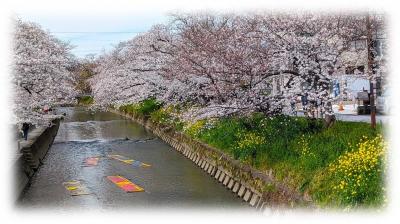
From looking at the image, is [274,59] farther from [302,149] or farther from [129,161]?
[129,161]

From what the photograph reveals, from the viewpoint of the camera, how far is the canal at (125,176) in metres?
16.1

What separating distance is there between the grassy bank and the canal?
1.84m

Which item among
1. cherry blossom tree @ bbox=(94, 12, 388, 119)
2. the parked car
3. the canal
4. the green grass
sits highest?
cherry blossom tree @ bbox=(94, 12, 388, 119)

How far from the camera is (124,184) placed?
18.8 meters

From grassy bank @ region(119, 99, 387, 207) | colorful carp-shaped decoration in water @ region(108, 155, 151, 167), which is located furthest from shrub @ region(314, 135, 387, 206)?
colorful carp-shaped decoration in water @ region(108, 155, 151, 167)

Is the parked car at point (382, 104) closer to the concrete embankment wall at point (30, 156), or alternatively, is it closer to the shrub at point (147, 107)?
the concrete embankment wall at point (30, 156)

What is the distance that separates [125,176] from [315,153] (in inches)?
386

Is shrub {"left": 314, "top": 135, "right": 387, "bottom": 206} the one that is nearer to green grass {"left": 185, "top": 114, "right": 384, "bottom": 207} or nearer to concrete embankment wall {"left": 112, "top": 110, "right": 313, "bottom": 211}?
green grass {"left": 185, "top": 114, "right": 384, "bottom": 207}

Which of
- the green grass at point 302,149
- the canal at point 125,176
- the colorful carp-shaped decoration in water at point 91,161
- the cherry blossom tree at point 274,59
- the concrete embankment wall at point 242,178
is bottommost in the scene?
the canal at point 125,176

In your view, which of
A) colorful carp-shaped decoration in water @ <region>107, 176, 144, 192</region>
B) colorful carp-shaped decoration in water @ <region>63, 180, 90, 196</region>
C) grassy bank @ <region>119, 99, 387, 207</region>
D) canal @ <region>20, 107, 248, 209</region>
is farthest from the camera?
colorful carp-shaped decoration in water @ <region>107, 176, 144, 192</region>

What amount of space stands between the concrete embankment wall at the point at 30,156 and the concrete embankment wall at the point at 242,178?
299 inches

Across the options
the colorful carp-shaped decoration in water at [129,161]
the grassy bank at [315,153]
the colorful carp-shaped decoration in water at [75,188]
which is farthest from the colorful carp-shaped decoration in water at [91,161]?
the grassy bank at [315,153]

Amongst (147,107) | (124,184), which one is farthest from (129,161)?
(147,107)

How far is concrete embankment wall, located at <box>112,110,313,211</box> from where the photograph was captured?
41.1ft
